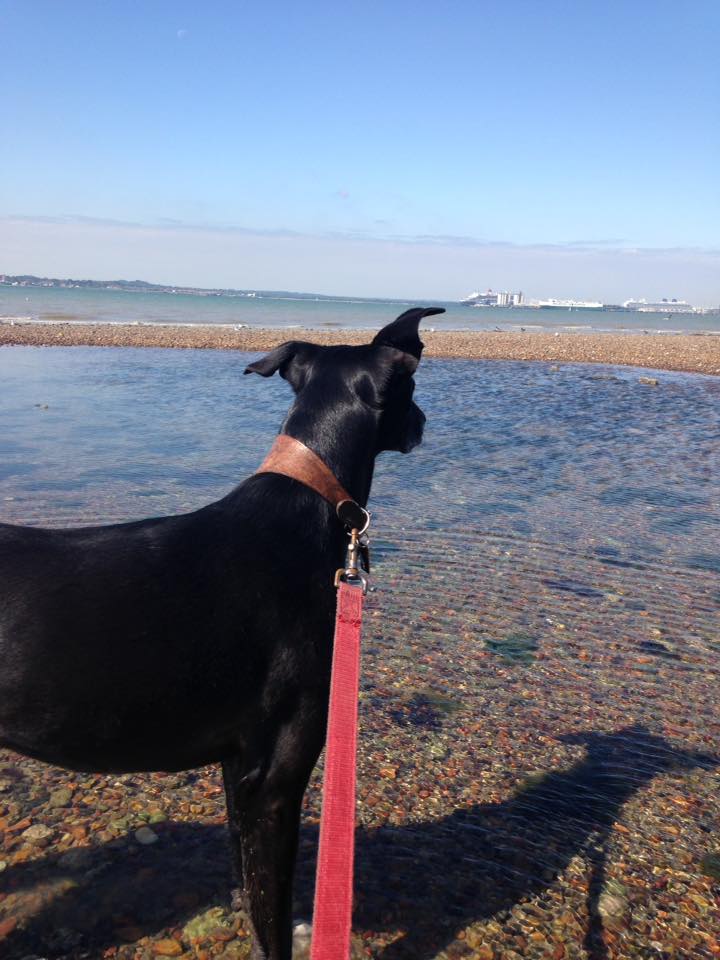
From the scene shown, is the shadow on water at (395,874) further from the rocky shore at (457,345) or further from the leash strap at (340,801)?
the rocky shore at (457,345)

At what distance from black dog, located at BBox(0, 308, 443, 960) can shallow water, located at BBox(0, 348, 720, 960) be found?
82 centimetres

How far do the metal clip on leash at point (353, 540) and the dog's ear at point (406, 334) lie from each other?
2.03 feet

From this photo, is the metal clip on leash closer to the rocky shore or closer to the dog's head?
the dog's head

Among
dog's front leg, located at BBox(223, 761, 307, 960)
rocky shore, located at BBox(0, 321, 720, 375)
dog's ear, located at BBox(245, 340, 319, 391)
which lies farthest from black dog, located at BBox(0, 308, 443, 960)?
rocky shore, located at BBox(0, 321, 720, 375)

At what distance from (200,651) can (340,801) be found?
609 mm

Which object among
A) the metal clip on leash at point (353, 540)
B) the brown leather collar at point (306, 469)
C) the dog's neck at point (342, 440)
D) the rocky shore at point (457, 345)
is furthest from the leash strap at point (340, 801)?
the rocky shore at point (457, 345)

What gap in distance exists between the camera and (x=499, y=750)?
4184mm

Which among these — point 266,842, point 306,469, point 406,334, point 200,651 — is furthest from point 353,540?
point 266,842

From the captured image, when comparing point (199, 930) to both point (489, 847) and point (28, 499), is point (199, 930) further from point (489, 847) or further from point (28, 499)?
point (28, 499)

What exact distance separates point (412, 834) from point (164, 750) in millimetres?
1612

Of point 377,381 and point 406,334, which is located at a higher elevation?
point 406,334

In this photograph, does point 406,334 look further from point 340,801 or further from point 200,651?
point 340,801

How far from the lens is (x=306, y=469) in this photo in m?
2.70

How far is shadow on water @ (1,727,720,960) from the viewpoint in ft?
9.70
